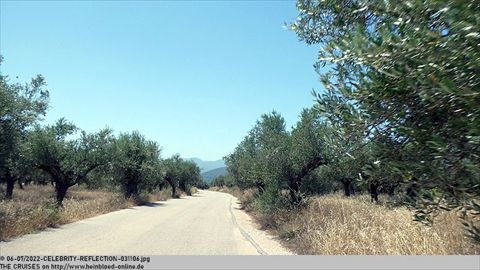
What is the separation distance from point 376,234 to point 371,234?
0.15m

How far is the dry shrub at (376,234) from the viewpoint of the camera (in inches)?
349

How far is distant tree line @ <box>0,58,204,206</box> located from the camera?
1502 centimetres

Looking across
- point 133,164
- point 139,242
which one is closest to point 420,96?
point 139,242

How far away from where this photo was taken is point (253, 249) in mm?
12547

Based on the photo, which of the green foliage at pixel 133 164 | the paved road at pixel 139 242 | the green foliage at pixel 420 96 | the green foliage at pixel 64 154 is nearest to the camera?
the green foliage at pixel 420 96

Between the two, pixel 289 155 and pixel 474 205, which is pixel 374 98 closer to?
pixel 474 205

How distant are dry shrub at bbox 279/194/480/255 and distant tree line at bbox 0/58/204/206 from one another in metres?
11.2

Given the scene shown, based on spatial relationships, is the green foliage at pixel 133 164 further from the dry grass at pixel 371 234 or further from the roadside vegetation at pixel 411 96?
the roadside vegetation at pixel 411 96

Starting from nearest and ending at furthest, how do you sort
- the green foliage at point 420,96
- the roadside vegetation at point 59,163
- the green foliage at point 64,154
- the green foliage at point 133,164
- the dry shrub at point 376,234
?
the green foliage at point 420,96, the dry shrub at point 376,234, the roadside vegetation at point 59,163, the green foliage at point 64,154, the green foliage at point 133,164

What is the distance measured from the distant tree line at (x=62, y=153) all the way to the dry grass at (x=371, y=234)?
36.5 ft

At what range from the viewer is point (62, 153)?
91.6ft

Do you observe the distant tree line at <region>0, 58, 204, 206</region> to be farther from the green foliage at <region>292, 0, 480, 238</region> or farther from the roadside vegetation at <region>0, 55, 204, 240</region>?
the green foliage at <region>292, 0, 480, 238</region>

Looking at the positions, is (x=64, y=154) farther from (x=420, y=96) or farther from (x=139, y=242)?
(x=420, y=96)

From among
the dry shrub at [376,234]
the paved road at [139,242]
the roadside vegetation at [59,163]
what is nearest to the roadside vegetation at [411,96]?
the dry shrub at [376,234]
